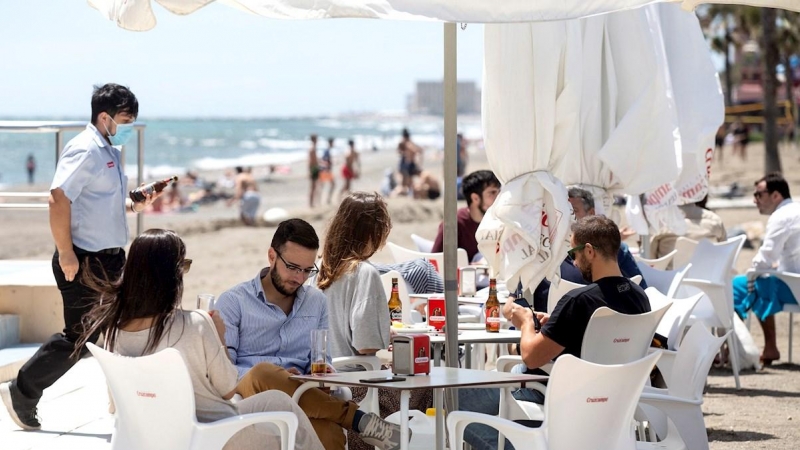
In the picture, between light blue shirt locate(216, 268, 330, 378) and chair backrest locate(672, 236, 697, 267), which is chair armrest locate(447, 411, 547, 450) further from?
chair backrest locate(672, 236, 697, 267)

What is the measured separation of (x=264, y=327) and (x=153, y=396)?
96cm

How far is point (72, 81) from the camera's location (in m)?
118

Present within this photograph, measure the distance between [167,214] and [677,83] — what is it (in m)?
20.2

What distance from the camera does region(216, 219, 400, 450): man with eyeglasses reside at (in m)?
4.19

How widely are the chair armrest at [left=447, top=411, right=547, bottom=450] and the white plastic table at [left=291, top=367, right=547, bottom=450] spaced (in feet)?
0.37

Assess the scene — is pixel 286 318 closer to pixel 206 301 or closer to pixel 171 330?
pixel 206 301

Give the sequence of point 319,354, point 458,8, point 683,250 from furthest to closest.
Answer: point 683,250 < point 319,354 < point 458,8

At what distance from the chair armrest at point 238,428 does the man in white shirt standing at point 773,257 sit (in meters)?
5.50

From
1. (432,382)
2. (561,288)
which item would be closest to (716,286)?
(561,288)

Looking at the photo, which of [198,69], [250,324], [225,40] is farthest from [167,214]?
[198,69]

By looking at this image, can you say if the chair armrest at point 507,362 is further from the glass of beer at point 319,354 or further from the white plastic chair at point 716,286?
the white plastic chair at point 716,286

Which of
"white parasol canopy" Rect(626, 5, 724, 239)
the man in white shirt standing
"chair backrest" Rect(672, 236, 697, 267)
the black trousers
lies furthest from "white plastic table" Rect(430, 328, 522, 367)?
the man in white shirt standing

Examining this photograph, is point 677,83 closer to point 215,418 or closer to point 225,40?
point 215,418

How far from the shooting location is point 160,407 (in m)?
3.55
